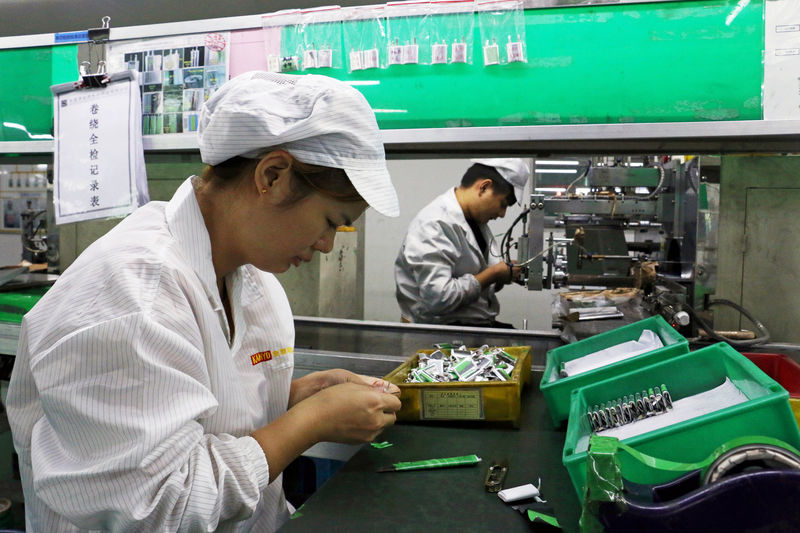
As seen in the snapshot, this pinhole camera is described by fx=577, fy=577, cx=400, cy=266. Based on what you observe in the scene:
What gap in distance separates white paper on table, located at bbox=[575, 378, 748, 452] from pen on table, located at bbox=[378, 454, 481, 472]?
0.25 m

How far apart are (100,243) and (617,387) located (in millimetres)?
1008

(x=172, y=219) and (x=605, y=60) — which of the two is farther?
(x=605, y=60)

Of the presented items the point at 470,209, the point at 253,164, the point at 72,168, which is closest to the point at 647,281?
the point at 470,209

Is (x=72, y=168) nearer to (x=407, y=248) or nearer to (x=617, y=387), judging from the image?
(x=407, y=248)

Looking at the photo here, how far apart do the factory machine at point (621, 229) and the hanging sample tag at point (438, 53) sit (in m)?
0.68

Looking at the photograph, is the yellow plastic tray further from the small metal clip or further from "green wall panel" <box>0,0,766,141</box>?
"green wall panel" <box>0,0,766,141</box>

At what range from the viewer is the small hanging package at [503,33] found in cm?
170

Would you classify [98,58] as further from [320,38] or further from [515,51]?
[515,51]

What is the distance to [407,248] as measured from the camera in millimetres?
2865

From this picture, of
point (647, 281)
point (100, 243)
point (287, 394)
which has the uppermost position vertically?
point (100, 243)

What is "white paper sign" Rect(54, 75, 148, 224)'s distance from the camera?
189cm

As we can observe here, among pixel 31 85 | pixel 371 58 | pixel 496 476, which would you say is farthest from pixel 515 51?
pixel 31 85

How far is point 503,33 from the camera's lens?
1.70 metres

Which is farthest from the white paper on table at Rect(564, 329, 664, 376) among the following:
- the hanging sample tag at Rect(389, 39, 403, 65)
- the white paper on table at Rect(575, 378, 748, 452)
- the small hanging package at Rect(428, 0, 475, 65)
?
the hanging sample tag at Rect(389, 39, 403, 65)
